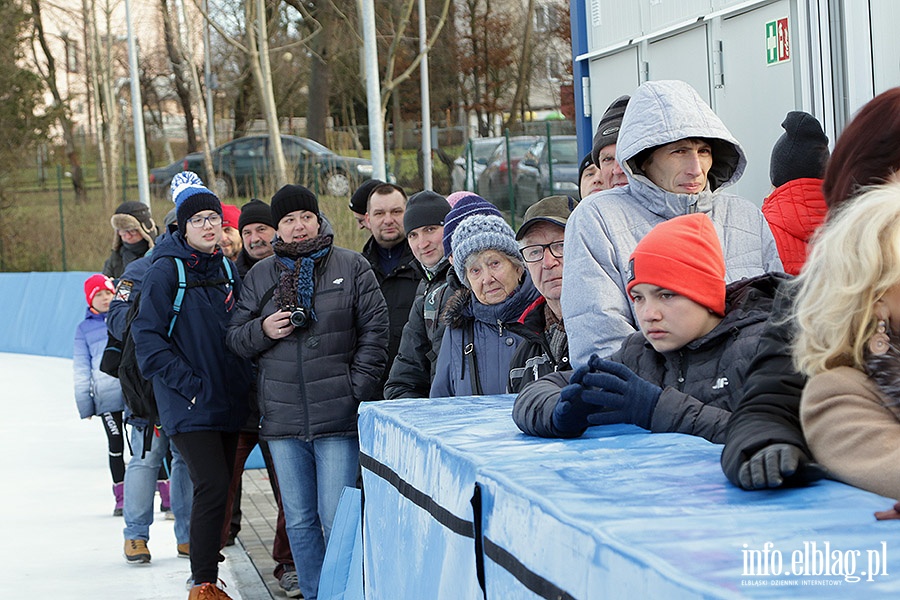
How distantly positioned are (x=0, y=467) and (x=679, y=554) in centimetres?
1064

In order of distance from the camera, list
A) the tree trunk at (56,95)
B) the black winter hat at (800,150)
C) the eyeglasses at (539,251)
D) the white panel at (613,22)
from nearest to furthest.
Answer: the eyeglasses at (539,251), the black winter hat at (800,150), the white panel at (613,22), the tree trunk at (56,95)

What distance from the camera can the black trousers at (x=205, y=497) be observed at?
6.55 meters

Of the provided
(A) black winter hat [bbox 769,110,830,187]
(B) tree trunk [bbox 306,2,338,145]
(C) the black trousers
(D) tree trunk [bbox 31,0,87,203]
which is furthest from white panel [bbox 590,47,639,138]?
(D) tree trunk [bbox 31,0,87,203]

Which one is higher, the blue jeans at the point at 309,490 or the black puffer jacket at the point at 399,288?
the black puffer jacket at the point at 399,288

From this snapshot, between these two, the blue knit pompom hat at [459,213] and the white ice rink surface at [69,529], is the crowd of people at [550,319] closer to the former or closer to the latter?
the blue knit pompom hat at [459,213]

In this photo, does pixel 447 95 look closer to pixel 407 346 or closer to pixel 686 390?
pixel 407 346

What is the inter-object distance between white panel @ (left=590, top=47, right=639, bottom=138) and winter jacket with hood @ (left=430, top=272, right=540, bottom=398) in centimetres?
319

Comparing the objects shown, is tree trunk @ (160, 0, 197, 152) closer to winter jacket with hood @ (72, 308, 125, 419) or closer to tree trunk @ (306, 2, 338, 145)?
tree trunk @ (306, 2, 338, 145)

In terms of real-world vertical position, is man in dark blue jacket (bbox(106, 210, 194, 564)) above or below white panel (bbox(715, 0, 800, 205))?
below

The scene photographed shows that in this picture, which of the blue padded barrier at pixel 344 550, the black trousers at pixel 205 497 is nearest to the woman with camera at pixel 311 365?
the black trousers at pixel 205 497

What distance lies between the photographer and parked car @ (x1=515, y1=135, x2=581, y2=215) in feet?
82.0

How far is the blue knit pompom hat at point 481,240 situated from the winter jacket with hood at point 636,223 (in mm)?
1035

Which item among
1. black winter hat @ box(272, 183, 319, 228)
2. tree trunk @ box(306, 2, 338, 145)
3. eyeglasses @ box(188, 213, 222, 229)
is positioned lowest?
eyeglasses @ box(188, 213, 222, 229)

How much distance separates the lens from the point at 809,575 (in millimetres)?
1783
